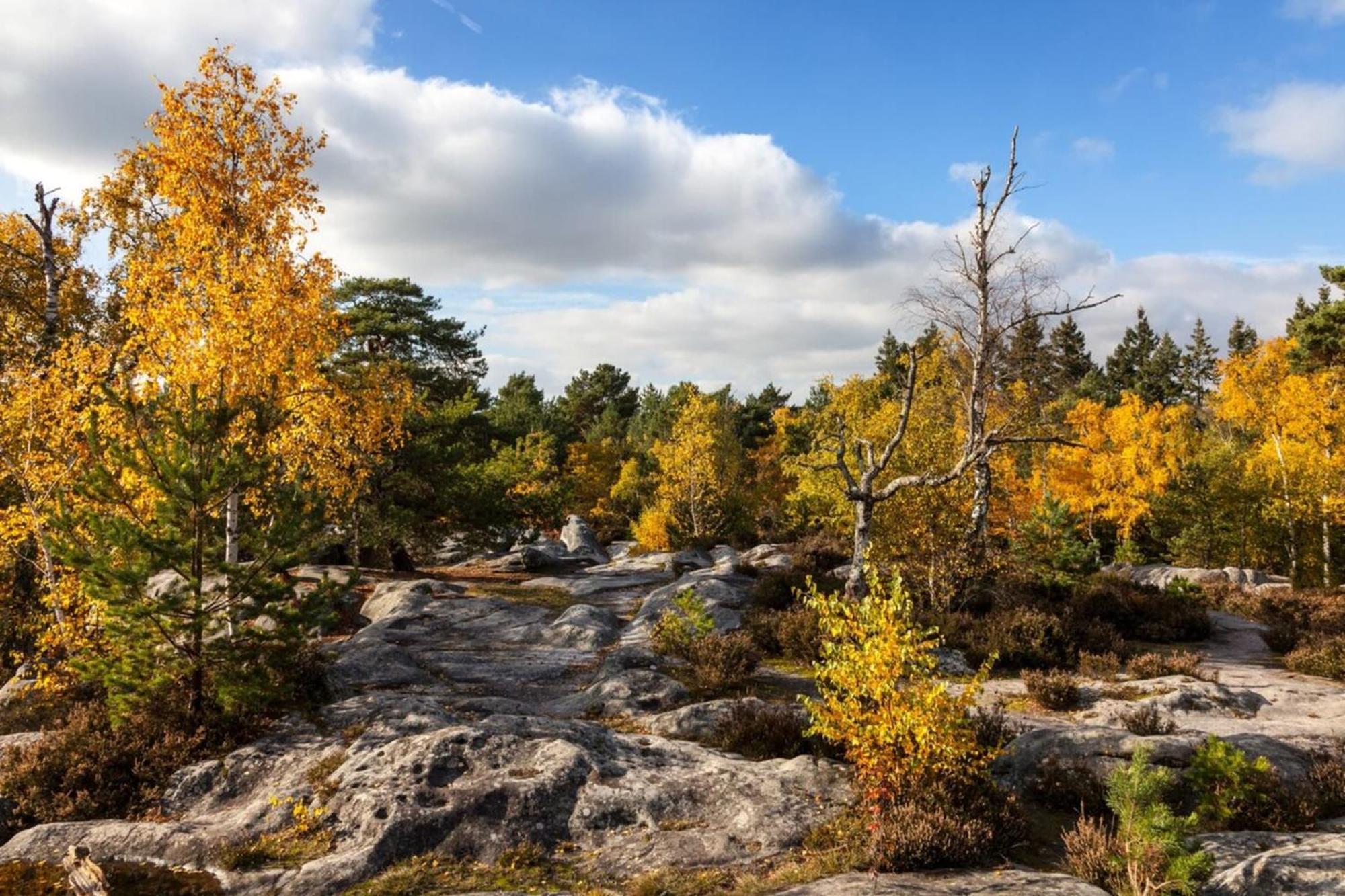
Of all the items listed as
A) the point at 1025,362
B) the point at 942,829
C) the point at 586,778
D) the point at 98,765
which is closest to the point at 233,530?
the point at 98,765

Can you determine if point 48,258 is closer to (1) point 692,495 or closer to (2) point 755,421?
(1) point 692,495

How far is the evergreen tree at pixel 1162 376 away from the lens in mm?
80438

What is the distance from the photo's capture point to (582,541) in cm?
3888

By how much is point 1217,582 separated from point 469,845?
25.1m

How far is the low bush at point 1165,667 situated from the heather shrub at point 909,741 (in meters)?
7.93

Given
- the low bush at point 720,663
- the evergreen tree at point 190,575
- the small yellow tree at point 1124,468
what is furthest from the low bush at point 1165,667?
the small yellow tree at point 1124,468

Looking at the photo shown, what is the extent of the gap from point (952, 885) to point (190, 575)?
33.0 feet

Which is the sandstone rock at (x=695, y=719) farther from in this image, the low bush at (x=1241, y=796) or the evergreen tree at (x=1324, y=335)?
the evergreen tree at (x=1324, y=335)

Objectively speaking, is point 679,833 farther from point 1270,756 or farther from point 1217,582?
point 1217,582

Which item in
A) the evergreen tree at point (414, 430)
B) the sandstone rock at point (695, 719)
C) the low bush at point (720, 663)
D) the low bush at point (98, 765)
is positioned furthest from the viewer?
the evergreen tree at point (414, 430)

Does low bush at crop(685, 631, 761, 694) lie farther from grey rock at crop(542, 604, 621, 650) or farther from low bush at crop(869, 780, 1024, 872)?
low bush at crop(869, 780, 1024, 872)

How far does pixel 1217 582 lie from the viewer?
2342 cm

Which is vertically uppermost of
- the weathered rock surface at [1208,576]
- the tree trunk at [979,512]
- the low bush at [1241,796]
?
the tree trunk at [979,512]

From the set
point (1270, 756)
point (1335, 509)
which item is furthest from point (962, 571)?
point (1335, 509)
